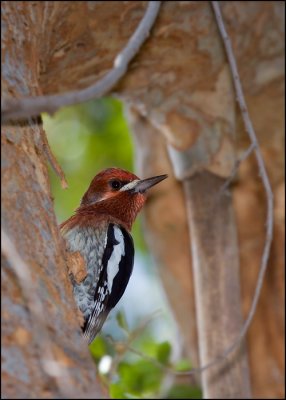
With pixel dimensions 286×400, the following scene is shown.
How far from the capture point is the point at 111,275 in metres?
3.38

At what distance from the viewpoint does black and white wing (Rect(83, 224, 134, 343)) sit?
3.33 metres

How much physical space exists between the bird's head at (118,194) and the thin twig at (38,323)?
70.3 inches

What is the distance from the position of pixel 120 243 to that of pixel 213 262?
1.03 m

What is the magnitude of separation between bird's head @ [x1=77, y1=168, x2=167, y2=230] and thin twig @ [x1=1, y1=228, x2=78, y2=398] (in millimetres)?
1787

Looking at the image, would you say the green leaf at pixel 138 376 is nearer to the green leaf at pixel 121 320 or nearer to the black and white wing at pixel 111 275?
the green leaf at pixel 121 320

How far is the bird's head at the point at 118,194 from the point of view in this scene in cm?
362

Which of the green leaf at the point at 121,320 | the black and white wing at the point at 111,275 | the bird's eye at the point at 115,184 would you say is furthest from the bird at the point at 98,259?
the green leaf at the point at 121,320

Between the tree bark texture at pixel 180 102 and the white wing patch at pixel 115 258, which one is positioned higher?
the tree bark texture at pixel 180 102

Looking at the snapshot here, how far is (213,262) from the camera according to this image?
169 inches

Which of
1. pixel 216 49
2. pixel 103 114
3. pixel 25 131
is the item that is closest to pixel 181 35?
pixel 216 49

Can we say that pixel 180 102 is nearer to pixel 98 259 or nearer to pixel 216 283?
pixel 216 283

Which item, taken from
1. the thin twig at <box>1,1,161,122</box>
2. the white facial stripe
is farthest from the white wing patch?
the thin twig at <box>1,1,161,122</box>

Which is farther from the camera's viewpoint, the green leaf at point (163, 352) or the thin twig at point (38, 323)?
the green leaf at point (163, 352)

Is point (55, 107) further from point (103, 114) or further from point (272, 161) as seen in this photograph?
point (103, 114)
